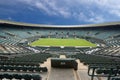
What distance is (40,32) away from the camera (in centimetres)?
10794

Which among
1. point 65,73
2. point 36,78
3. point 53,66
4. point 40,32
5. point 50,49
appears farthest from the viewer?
point 40,32

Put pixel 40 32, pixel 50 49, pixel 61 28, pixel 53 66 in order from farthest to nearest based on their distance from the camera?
pixel 61 28
pixel 40 32
pixel 50 49
pixel 53 66

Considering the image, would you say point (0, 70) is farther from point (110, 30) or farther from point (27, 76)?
point (110, 30)

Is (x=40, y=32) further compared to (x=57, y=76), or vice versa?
(x=40, y=32)

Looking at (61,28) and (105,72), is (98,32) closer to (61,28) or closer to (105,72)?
(61,28)

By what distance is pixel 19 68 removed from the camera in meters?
17.7

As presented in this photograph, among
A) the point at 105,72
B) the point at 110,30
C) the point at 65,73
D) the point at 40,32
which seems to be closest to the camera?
the point at 105,72

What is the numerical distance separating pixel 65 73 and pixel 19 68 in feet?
13.4

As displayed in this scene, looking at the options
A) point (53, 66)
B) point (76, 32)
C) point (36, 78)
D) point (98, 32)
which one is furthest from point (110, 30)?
point (36, 78)

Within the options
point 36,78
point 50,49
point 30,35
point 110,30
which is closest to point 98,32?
point 110,30

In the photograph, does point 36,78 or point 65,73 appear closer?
point 36,78

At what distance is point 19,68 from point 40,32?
298 ft

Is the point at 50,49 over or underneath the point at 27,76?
underneath

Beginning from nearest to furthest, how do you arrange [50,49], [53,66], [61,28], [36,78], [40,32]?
[36,78] → [53,66] → [50,49] → [40,32] → [61,28]
